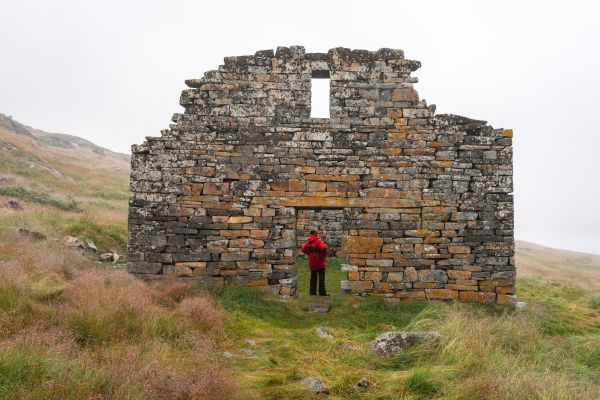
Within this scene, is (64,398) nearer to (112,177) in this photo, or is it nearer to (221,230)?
(221,230)

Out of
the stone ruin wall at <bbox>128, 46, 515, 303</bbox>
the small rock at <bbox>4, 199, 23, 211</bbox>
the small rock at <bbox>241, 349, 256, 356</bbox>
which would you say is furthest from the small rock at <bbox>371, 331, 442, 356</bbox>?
the small rock at <bbox>4, 199, 23, 211</bbox>

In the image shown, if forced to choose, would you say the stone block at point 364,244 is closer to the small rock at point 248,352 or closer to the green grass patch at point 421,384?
the small rock at point 248,352

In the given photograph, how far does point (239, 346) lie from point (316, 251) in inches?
162

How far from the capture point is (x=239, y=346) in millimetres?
5902

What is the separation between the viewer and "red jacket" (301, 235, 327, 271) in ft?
32.0

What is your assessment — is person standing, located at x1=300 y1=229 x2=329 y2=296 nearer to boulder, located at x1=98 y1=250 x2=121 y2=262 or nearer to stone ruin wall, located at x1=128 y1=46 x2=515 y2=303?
stone ruin wall, located at x1=128 y1=46 x2=515 y2=303

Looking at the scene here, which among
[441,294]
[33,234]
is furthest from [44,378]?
[33,234]

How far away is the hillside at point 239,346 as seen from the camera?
339 centimetres

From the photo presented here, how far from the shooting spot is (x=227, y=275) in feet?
29.3

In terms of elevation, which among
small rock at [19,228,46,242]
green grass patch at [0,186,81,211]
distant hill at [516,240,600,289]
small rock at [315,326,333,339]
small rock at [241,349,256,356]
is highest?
green grass patch at [0,186,81,211]

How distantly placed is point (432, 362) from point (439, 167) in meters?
5.19

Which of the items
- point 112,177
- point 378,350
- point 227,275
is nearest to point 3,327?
point 378,350

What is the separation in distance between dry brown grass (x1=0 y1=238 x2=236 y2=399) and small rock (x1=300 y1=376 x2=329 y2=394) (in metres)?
0.80

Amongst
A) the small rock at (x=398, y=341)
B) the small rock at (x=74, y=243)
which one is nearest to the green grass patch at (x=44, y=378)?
the small rock at (x=398, y=341)
